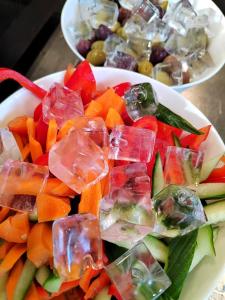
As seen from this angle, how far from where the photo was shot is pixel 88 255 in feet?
1.91

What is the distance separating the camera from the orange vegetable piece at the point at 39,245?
1.99 ft

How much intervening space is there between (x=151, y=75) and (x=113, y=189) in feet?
1.43

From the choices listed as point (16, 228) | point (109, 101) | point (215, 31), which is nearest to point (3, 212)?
point (16, 228)

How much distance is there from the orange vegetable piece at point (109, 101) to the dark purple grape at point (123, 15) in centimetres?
45

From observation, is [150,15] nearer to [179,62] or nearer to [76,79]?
[179,62]

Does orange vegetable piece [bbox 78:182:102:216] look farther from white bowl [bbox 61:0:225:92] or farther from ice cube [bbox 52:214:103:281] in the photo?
white bowl [bbox 61:0:225:92]

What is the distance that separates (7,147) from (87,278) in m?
0.25

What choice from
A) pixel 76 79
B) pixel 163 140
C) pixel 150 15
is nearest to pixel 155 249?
pixel 163 140

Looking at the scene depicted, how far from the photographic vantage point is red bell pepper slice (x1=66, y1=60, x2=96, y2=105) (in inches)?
A: 30.4

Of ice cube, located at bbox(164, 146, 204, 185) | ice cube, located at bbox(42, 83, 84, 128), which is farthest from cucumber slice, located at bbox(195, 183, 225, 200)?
ice cube, located at bbox(42, 83, 84, 128)

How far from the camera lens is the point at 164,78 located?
0.98 metres

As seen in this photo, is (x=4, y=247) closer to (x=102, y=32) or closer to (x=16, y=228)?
(x=16, y=228)

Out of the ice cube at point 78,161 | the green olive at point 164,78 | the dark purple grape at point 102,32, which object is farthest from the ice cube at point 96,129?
the dark purple grape at point 102,32

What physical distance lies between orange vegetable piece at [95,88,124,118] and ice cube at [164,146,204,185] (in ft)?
0.41
